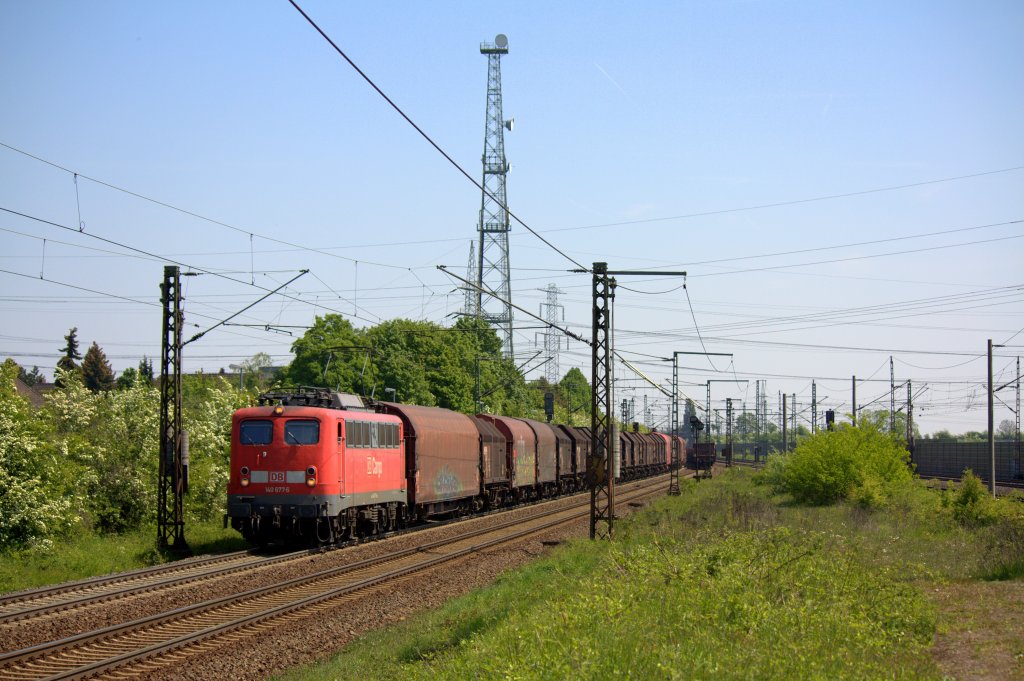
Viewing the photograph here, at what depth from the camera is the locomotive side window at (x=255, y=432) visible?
24.7 m

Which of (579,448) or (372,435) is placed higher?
(372,435)

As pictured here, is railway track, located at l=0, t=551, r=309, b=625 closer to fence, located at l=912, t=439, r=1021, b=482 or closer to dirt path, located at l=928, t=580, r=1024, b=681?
dirt path, located at l=928, t=580, r=1024, b=681

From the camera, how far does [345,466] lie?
25172 mm

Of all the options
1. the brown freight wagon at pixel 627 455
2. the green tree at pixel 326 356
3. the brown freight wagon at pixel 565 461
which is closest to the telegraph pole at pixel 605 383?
the brown freight wagon at pixel 565 461

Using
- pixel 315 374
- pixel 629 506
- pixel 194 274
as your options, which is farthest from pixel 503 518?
pixel 315 374

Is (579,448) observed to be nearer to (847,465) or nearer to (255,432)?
(847,465)

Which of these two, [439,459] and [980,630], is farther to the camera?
[439,459]

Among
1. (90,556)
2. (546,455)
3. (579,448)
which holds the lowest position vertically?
(90,556)

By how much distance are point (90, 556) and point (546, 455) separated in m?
28.2

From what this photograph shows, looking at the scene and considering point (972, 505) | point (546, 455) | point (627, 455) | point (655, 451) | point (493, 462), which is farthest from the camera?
point (655, 451)

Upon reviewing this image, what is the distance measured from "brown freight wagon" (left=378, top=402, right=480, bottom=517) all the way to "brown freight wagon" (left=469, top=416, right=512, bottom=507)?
2.37ft

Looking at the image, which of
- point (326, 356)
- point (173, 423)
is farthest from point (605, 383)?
point (326, 356)

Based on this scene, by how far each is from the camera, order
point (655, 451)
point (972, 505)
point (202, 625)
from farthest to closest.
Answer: point (655, 451) < point (972, 505) < point (202, 625)

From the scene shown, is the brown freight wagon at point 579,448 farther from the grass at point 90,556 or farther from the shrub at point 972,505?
the grass at point 90,556
